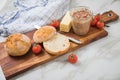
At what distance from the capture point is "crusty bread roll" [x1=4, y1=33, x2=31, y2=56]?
26.8 inches

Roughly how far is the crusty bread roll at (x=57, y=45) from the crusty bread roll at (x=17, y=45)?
0.07m

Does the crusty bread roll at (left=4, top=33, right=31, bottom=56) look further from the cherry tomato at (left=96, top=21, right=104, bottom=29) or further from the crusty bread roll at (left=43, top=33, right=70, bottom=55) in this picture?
the cherry tomato at (left=96, top=21, right=104, bottom=29)

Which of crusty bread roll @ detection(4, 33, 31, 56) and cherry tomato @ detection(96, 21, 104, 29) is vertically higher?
cherry tomato @ detection(96, 21, 104, 29)

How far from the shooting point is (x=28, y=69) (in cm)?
68

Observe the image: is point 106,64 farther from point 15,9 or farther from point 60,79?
point 15,9

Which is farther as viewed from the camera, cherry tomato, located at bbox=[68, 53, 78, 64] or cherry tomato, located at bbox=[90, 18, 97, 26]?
cherry tomato, located at bbox=[90, 18, 97, 26]

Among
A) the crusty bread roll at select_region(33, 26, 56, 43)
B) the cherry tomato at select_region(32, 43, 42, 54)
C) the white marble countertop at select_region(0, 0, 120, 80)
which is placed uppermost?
the crusty bread roll at select_region(33, 26, 56, 43)

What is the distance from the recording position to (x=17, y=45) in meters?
0.68

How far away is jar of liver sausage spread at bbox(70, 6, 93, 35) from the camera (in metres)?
0.74

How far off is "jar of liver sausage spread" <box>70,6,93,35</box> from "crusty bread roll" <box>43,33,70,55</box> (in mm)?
64

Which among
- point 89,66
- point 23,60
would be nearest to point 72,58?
point 89,66

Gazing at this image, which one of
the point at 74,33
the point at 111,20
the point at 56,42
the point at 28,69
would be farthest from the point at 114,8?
the point at 28,69

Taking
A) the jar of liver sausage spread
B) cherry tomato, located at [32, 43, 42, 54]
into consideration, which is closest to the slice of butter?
the jar of liver sausage spread

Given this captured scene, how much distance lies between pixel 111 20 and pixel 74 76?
326 millimetres
